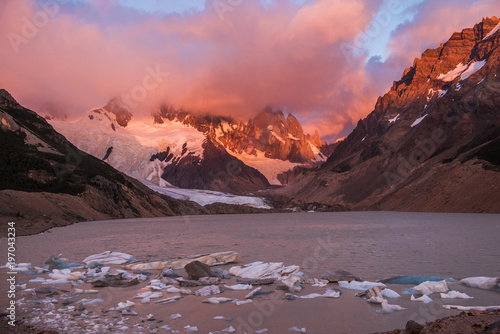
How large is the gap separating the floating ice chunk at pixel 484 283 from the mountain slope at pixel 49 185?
45619 millimetres

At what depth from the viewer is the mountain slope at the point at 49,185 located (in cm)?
5982

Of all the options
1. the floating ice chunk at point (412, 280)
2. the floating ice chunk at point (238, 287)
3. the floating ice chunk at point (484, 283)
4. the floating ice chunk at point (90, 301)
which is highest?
the floating ice chunk at point (484, 283)

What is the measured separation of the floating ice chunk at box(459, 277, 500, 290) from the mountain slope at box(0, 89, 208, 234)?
1796 inches

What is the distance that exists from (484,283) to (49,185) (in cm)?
8254

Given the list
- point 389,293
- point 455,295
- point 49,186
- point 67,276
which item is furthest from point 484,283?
point 49,186

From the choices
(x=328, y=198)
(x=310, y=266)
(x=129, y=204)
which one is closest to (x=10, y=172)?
(x=129, y=204)

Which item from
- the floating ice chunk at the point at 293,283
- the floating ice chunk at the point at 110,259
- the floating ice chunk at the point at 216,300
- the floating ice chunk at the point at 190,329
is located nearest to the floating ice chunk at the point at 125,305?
the floating ice chunk at the point at 216,300

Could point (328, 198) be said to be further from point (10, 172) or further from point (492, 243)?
point (492, 243)

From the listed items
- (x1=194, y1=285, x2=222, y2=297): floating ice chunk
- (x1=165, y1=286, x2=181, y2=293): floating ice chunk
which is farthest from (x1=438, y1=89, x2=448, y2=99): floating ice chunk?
(x1=165, y1=286, x2=181, y2=293): floating ice chunk

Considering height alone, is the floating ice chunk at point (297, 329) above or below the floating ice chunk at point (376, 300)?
below

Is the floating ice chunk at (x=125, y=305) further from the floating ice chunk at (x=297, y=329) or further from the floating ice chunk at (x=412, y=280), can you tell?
the floating ice chunk at (x=412, y=280)

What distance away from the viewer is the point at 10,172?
7400 cm

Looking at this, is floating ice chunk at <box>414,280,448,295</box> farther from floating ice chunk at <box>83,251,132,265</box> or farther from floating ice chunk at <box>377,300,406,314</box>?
floating ice chunk at <box>83,251,132,265</box>

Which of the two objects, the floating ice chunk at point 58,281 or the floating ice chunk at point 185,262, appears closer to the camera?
the floating ice chunk at point 58,281
